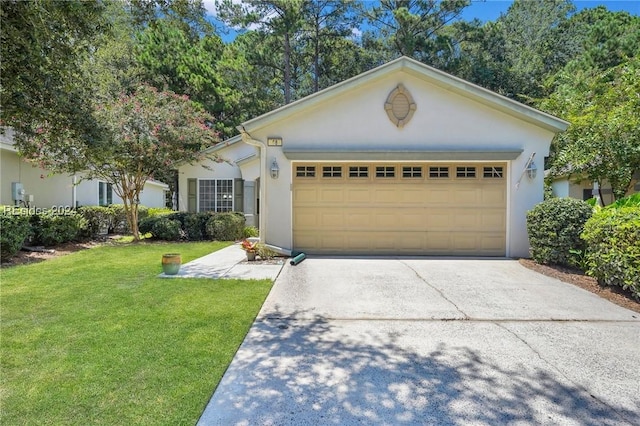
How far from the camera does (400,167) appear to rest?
9.87 m

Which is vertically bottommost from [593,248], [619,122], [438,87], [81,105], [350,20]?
[593,248]

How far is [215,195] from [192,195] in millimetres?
973

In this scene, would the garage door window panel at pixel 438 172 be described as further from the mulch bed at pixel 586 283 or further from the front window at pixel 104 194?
the front window at pixel 104 194

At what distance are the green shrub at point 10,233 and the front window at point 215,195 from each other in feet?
23.7

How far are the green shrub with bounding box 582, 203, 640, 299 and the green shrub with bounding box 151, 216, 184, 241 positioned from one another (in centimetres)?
1204

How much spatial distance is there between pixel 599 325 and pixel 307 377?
395 cm

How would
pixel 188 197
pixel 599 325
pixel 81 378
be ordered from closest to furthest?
1. pixel 81 378
2. pixel 599 325
3. pixel 188 197

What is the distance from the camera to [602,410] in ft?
9.29

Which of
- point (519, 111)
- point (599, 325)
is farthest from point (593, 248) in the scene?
point (519, 111)

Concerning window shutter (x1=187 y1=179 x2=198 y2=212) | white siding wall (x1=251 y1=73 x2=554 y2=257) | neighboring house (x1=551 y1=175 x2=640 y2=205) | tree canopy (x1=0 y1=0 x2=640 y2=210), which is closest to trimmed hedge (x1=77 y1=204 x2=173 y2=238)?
window shutter (x1=187 y1=179 x2=198 y2=212)

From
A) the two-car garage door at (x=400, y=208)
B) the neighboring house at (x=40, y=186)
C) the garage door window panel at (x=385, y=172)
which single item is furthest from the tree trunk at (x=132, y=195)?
Answer: the garage door window panel at (x=385, y=172)

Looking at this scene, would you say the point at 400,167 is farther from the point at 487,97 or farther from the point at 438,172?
the point at 487,97

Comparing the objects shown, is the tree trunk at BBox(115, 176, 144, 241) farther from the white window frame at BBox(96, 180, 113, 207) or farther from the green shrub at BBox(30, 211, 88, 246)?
the white window frame at BBox(96, 180, 113, 207)

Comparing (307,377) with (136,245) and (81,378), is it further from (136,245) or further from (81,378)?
(136,245)
